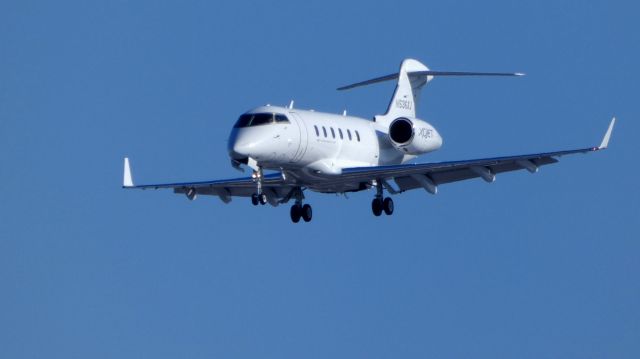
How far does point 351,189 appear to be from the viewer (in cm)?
3994

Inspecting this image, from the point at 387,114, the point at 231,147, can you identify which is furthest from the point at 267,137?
the point at 387,114

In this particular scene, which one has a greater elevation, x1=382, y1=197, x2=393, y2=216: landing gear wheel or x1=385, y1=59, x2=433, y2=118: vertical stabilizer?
x1=385, y1=59, x2=433, y2=118: vertical stabilizer

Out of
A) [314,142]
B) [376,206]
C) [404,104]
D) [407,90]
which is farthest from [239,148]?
[407,90]

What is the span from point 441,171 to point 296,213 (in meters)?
3.87

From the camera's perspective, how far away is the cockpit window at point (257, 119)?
36625 millimetres

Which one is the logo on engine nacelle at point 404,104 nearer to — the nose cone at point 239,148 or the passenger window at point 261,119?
the passenger window at point 261,119

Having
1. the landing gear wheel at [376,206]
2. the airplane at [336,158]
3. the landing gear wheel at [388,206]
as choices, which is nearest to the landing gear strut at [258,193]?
the airplane at [336,158]

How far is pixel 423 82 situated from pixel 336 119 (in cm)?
557

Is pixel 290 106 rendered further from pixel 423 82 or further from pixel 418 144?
pixel 423 82

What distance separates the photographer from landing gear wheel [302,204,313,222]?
131 ft

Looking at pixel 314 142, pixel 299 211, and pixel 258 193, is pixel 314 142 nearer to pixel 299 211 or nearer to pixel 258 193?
pixel 258 193

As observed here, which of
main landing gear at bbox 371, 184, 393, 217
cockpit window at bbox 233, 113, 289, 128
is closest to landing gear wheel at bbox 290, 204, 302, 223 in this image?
main landing gear at bbox 371, 184, 393, 217

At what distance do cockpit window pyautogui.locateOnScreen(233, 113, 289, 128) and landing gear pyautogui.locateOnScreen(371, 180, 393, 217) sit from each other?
13.2 feet

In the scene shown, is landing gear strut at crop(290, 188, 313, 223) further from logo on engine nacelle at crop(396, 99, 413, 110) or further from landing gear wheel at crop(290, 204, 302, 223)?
logo on engine nacelle at crop(396, 99, 413, 110)
